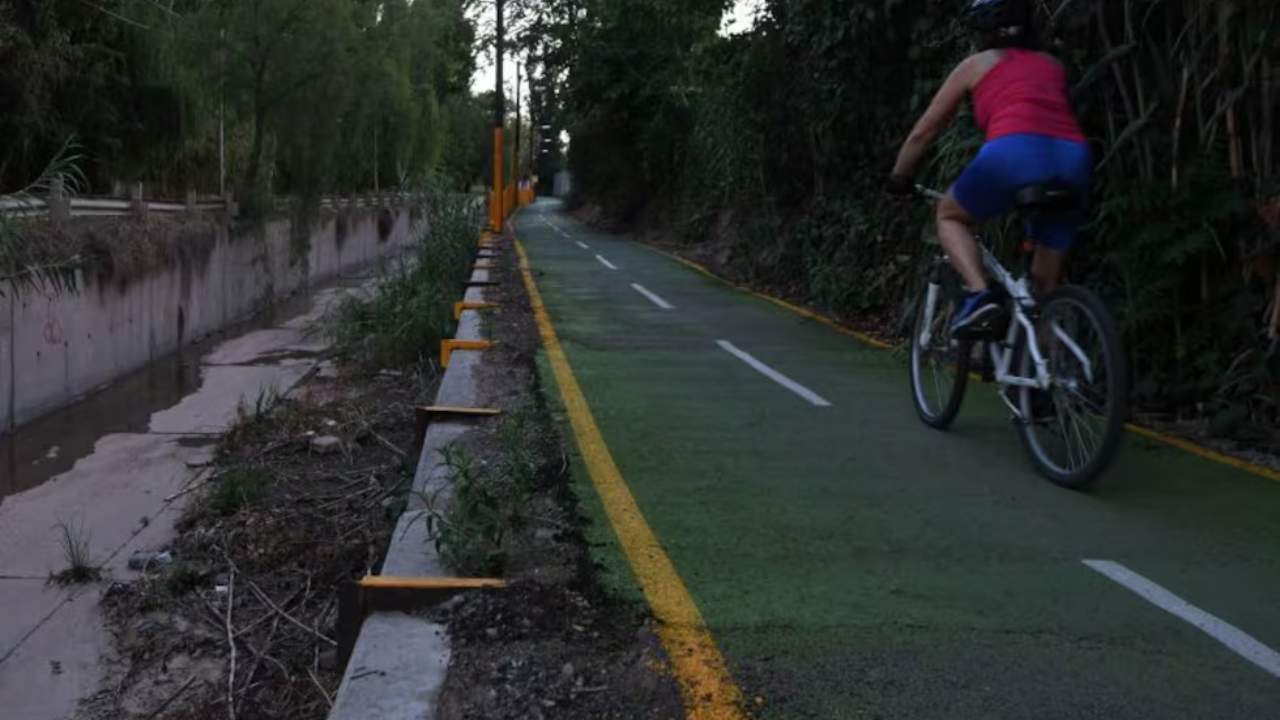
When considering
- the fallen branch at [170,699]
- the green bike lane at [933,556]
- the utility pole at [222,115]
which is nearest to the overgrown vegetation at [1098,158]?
the green bike lane at [933,556]

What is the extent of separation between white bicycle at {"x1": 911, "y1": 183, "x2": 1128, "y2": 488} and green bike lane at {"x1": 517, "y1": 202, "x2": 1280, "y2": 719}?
204mm

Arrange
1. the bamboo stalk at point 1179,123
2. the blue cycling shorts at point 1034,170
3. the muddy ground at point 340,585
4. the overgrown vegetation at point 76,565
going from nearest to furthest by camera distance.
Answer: the muddy ground at point 340,585 → the blue cycling shorts at point 1034,170 → the bamboo stalk at point 1179,123 → the overgrown vegetation at point 76,565

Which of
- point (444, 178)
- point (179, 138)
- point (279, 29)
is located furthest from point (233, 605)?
point (279, 29)

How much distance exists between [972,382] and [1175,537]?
12.5ft

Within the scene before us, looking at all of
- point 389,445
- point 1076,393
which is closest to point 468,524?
point 1076,393

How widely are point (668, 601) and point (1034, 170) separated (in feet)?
9.32

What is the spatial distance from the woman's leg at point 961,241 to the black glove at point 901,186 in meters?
0.25

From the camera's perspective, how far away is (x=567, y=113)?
36969 mm

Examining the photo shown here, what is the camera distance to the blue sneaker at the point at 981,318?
18.1 feet

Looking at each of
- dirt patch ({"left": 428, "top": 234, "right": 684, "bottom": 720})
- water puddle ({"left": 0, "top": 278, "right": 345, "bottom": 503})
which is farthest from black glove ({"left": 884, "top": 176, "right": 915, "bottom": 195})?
water puddle ({"left": 0, "top": 278, "right": 345, "bottom": 503})

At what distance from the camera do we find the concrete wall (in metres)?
12.4

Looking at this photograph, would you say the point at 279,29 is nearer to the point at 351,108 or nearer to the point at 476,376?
the point at 351,108

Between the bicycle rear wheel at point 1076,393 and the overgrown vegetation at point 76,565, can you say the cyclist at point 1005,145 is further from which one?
the overgrown vegetation at point 76,565

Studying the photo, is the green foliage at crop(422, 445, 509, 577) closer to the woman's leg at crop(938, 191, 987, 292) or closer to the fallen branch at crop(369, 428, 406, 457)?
the woman's leg at crop(938, 191, 987, 292)
